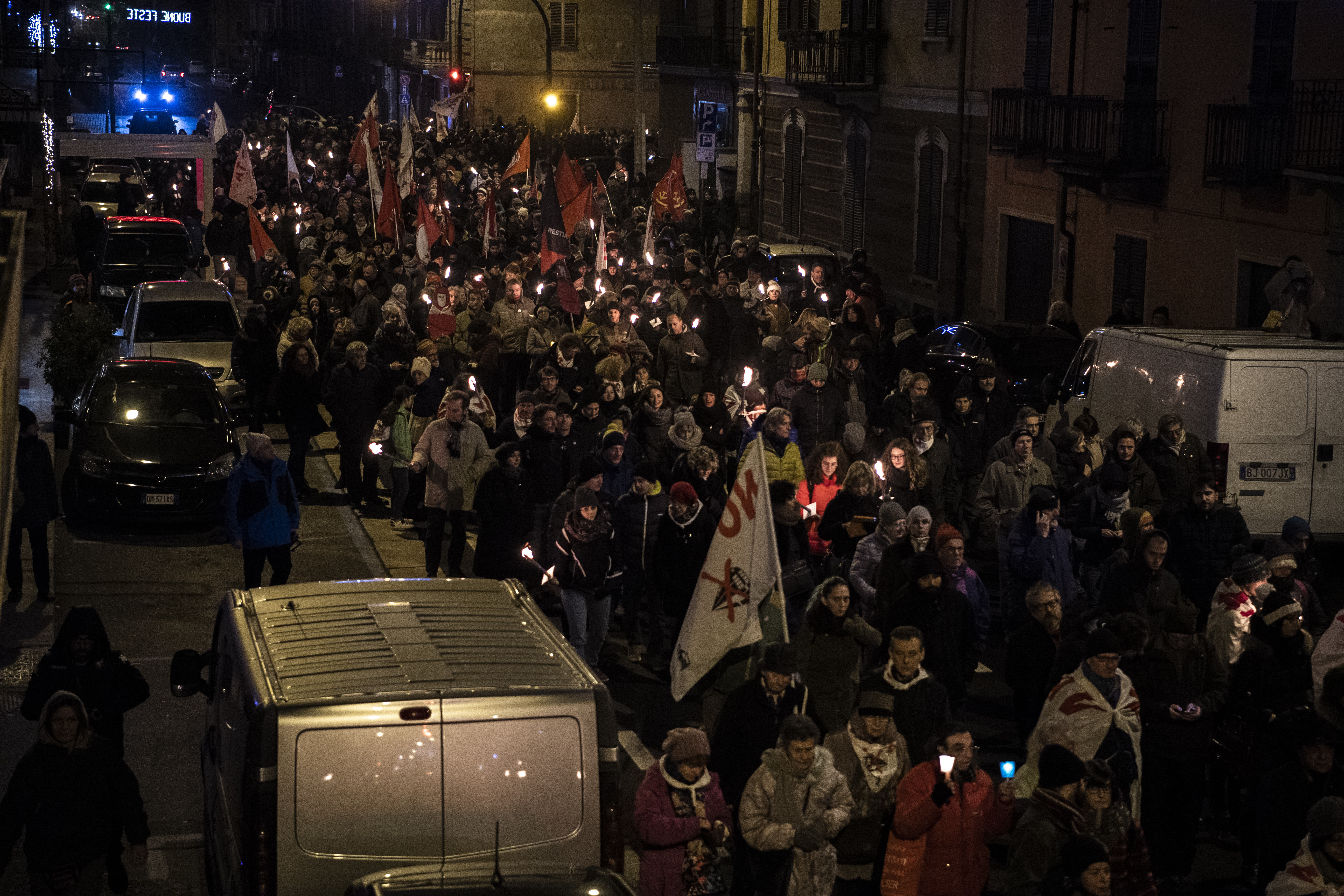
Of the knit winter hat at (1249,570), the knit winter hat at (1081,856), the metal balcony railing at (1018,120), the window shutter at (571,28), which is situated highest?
the window shutter at (571,28)

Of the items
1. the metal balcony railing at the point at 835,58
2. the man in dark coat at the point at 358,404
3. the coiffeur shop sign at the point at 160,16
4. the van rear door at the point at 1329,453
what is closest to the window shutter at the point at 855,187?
the metal balcony railing at the point at 835,58

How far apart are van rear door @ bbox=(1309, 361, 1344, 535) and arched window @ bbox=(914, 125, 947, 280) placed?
57.1 ft

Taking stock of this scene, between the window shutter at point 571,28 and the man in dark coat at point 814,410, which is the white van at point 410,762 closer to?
the man in dark coat at point 814,410

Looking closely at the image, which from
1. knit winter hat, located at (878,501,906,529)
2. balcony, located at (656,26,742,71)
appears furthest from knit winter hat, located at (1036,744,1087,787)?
balcony, located at (656,26,742,71)

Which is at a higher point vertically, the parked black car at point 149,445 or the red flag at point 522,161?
the red flag at point 522,161

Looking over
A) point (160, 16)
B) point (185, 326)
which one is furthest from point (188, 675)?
point (160, 16)

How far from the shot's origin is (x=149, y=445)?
53.5ft

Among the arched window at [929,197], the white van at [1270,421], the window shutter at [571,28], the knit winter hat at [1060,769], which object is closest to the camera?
the knit winter hat at [1060,769]

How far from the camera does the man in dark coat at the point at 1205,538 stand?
1155cm

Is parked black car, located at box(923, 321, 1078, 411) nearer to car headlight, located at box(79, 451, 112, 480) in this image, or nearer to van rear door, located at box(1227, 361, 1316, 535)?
van rear door, located at box(1227, 361, 1316, 535)

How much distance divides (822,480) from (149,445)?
6.93 meters

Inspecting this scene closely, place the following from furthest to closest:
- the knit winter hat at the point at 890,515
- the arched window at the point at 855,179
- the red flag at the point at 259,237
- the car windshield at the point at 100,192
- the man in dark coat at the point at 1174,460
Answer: the car windshield at the point at 100,192 → the arched window at the point at 855,179 → the red flag at the point at 259,237 → the man in dark coat at the point at 1174,460 → the knit winter hat at the point at 890,515

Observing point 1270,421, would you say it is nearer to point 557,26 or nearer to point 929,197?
point 929,197

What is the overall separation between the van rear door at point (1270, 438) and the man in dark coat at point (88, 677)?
912cm
